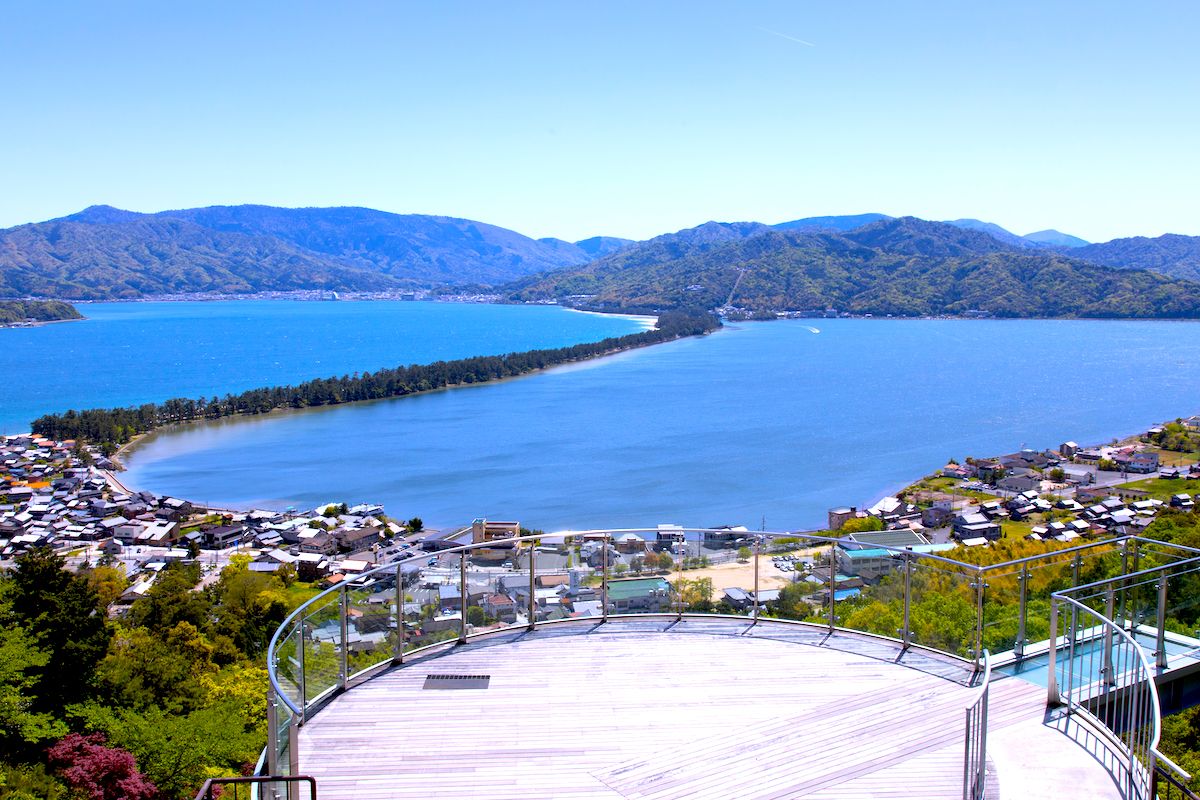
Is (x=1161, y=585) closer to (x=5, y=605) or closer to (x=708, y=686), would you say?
(x=708, y=686)

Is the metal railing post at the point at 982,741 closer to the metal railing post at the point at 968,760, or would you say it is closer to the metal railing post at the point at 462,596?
the metal railing post at the point at 968,760

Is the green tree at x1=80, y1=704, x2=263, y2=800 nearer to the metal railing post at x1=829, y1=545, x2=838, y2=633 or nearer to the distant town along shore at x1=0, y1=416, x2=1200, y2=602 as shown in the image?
the metal railing post at x1=829, y1=545, x2=838, y2=633

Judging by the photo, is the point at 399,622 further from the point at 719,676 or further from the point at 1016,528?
the point at 1016,528

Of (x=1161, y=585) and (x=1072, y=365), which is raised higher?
(x=1161, y=585)

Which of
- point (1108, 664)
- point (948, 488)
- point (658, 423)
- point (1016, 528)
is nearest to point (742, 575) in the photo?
point (1108, 664)

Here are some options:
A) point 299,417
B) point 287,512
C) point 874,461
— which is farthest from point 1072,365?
point 287,512
